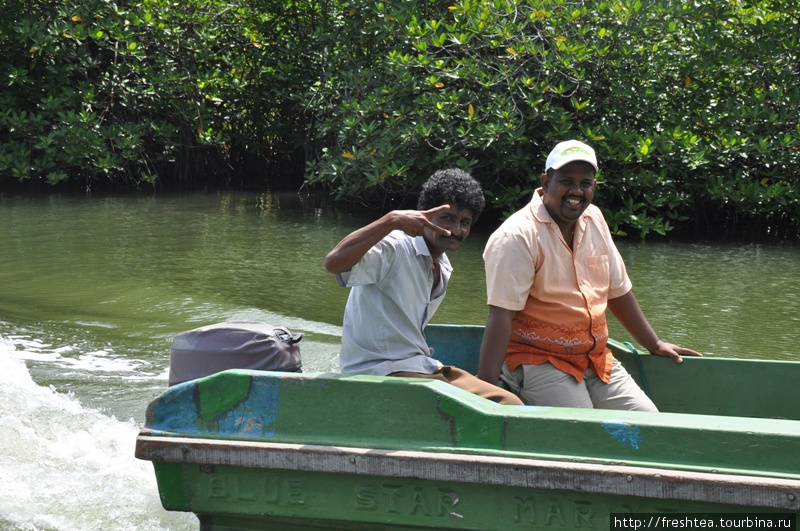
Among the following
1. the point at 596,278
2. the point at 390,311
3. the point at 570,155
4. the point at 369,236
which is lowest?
the point at 390,311

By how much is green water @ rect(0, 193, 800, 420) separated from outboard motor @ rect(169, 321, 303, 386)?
5.30 ft

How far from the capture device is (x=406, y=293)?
3379 millimetres

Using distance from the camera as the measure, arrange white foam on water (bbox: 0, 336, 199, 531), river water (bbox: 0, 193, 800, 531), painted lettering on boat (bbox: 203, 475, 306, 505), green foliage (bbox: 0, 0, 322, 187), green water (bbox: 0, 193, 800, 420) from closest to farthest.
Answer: painted lettering on boat (bbox: 203, 475, 306, 505) → white foam on water (bbox: 0, 336, 199, 531) → river water (bbox: 0, 193, 800, 531) → green water (bbox: 0, 193, 800, 420) → green foliage (bbox: 0, 0, 322, 187)

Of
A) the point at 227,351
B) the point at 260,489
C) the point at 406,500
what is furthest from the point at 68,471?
the point at 406,500

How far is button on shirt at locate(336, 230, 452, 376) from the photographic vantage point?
3346 millimetres

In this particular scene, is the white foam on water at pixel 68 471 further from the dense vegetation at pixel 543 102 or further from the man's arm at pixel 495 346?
the dense vegetation at pixel 543 102

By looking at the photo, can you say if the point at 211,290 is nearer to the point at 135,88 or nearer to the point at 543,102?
the point at 543,102

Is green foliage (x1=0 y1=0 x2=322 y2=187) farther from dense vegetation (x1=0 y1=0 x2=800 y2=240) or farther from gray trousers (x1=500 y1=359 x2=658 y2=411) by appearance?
gray trousers (x1=500 y1=359 x2=658 y2=411)

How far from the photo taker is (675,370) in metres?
3.98

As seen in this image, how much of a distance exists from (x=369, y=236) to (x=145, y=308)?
13.4 feet

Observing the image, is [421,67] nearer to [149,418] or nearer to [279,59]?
[279,59]

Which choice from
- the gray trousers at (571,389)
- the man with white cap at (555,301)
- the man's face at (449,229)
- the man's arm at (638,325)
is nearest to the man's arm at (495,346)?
the man with white cap at (555,301)

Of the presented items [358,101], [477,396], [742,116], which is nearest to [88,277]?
[358,101]

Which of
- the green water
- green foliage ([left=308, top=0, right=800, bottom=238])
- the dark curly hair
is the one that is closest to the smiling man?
the dark curly hair
